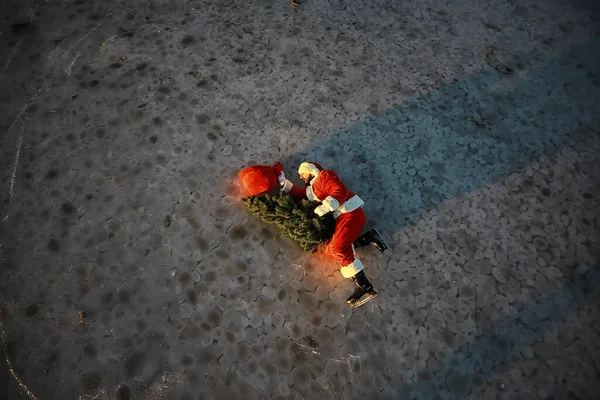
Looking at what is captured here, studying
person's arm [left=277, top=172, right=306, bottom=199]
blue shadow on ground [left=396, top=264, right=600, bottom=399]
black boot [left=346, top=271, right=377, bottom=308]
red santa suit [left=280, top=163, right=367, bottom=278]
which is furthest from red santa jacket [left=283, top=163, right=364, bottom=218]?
blue shadow on ground [left=396, top=264, right=600, bottom=399]

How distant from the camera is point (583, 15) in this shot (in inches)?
259

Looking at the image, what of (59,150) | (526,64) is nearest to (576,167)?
(526,64)

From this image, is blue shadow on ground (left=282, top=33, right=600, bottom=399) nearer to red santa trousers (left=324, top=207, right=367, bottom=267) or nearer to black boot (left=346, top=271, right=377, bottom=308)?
red santa trousers (left=324, top=207, right=367, bottom=267)

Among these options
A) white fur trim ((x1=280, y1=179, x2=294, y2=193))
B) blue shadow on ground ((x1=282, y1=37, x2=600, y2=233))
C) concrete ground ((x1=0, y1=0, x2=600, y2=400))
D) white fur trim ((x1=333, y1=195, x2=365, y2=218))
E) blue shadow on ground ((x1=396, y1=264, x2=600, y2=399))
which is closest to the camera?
blue shadow on ground ((x1=396, y1=264, x2=600, y2=399))

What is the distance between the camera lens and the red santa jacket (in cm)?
396

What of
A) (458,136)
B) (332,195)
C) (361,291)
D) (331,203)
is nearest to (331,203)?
(331,203)

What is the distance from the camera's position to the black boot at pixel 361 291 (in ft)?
13.4

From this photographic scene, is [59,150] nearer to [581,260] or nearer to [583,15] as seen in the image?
[581,260]

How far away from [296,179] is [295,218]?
2.70 ft

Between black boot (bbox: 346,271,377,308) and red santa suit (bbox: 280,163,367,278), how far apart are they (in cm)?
10

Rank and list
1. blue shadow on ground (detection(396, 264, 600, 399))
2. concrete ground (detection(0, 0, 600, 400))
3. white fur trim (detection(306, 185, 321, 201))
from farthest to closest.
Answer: white fur trim (detection(306, 185, 321, 201)) < concrete ground (detection(0, 0, 600, 400)) < blue shadow on ground (detection(396, 264, 600, 399))

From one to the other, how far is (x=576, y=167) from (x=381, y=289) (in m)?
3.21

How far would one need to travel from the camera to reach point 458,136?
536 cm

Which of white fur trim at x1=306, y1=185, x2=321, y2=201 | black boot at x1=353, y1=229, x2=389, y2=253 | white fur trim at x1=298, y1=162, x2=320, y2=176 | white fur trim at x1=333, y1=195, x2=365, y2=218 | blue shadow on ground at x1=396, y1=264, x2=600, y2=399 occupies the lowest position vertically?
blue shadow on ground at x1=396, y1=264, x2=600, y2=399
